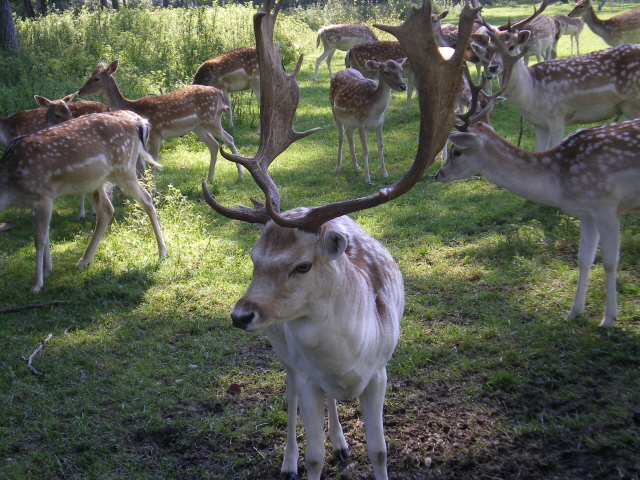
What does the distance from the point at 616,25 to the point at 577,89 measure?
5094 mm

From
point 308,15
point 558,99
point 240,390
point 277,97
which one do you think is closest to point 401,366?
point 240,390

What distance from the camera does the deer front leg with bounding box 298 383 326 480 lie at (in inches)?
107

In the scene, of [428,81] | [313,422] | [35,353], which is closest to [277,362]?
[313,422]

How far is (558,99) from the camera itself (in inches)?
266

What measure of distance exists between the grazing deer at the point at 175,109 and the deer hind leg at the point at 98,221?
212 centimetres

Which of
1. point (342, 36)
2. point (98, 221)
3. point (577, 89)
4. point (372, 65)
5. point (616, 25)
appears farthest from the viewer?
point (342, 36)

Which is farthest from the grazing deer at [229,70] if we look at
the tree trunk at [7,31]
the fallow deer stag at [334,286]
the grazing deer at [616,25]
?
the fallow deer stag at [334,286]

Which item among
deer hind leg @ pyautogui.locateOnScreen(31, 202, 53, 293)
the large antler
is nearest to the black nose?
the large antler

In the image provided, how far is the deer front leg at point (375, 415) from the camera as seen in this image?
2.77 m

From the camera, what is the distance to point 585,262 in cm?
436

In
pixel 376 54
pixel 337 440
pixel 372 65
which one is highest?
pixel 372 65

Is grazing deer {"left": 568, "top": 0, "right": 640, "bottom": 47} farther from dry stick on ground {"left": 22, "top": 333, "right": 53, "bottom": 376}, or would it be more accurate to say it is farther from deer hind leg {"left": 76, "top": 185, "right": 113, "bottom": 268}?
dry stick on ground {"left": 22, "top": 333, "right": 53, "bottom": 376}

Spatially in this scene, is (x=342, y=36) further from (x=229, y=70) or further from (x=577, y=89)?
(x=577, y=89)

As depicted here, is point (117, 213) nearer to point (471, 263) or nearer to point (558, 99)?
point (471, 263)
